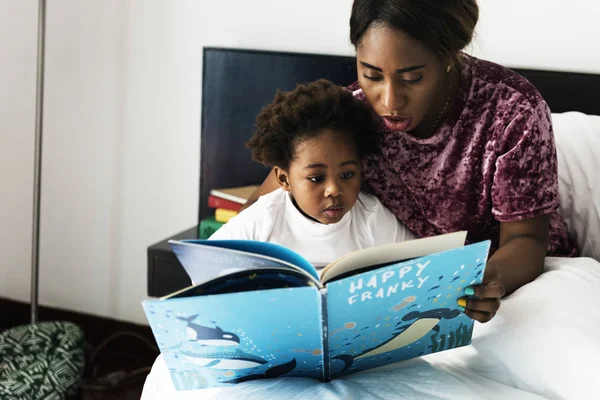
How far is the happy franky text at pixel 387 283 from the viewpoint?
926mm

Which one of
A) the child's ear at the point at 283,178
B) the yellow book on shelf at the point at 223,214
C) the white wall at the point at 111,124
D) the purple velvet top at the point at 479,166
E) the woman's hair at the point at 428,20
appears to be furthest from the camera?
the white wall at the point at 111,124

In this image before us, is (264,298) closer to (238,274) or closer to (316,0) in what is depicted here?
(238,274)

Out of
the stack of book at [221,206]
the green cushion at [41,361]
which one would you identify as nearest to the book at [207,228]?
the stack of book at [221,206]

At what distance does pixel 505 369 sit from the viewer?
1084mm

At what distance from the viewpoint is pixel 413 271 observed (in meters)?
0.94

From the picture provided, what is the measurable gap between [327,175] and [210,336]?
470mm

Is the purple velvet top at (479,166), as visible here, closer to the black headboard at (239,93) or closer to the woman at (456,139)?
the woman at (456,139)

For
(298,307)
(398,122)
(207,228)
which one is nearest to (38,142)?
(207,228)

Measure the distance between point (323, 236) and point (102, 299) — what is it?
4.14 feet

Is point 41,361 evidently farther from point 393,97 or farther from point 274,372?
point 393,97

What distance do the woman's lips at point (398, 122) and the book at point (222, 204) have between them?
27.5 inches

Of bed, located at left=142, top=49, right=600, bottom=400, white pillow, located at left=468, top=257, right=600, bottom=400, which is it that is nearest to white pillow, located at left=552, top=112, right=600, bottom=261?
bed, located at left=142, top=49, right=600, bottom=400

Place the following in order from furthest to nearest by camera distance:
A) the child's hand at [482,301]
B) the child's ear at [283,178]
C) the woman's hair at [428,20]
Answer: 1. the child's ear at [283,178]
2. the woman's hair at [428,20]
3. the child's hand at [482,301]

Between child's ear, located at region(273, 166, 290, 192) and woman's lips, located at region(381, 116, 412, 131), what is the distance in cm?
25
